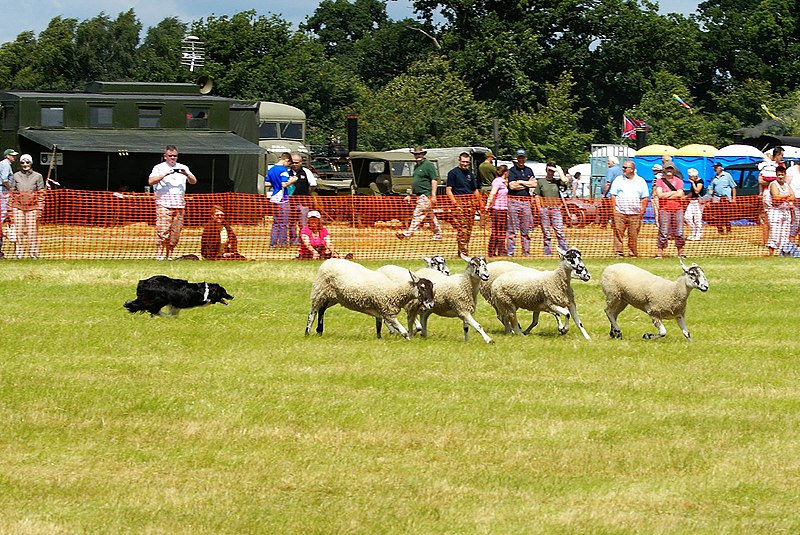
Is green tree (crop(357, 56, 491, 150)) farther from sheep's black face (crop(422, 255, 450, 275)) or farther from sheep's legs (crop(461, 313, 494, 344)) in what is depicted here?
sheep's legs (crop(461, 313, 494, 344))

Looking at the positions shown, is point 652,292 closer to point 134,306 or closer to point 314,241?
point 134,306

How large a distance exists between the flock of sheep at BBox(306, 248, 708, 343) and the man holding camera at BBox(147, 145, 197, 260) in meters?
8.54

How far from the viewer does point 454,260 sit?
23.3m

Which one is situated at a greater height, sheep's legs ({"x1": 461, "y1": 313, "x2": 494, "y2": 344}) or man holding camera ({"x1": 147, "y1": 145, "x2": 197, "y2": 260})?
man holding camera ({"x1": 147, "y1": 145, "x2": 197, "y2": 260})

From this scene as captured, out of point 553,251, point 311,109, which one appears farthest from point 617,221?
point 311,109

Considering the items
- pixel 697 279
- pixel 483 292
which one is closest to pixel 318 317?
pixel 483 292

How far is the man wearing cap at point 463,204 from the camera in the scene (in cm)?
2431

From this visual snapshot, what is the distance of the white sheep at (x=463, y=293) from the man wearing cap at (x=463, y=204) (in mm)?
10321

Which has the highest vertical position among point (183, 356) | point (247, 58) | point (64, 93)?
point (247, 58)

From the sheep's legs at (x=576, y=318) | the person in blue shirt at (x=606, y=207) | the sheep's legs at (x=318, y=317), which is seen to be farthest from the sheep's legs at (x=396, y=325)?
the person in blue shirt at (x=606, y=207)

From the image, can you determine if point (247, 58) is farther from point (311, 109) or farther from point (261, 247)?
point (261, 247)

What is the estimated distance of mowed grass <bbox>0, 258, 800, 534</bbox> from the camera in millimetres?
7387

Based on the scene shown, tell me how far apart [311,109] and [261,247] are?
199ft

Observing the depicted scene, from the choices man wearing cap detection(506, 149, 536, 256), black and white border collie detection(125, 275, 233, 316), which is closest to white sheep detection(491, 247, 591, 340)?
black and white border collie detection(125, 275, 233, 316)
